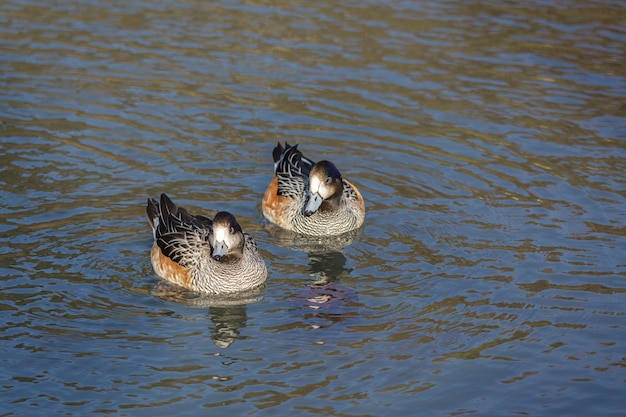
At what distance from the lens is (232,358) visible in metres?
9.03

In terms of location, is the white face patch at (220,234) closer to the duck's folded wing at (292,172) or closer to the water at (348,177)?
the water at (348,177)

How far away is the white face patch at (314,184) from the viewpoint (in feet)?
40.1

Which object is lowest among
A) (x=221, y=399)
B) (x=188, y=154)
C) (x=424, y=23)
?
(x=221, y=399)

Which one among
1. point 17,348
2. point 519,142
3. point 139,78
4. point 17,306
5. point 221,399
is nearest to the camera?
point 221,399

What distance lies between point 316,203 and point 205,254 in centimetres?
193

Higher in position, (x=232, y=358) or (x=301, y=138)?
(x=301, y=138)

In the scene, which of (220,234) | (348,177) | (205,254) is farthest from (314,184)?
(220,234)

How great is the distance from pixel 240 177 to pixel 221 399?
561 centimetres

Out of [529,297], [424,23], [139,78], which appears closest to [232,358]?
[529,297]

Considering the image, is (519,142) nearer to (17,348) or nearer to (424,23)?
(424,23)

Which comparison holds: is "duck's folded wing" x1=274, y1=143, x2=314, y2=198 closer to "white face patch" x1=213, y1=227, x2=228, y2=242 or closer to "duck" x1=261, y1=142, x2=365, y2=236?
"duck" x1=261, y1=142, x2=365, y2=236

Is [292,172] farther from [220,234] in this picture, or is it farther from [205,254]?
[220,234]

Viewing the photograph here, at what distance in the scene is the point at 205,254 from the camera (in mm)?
10781

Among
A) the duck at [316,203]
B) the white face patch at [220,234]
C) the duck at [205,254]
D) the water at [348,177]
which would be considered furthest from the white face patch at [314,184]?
the white face patch at [220,234]
